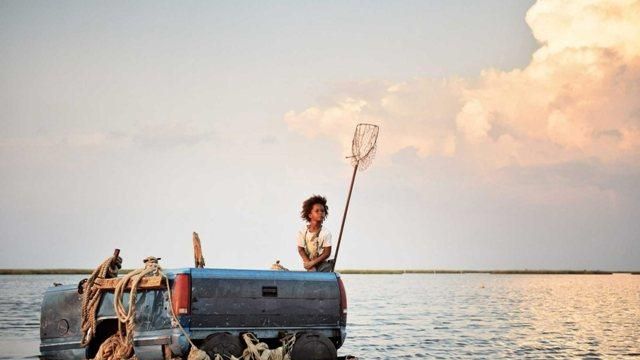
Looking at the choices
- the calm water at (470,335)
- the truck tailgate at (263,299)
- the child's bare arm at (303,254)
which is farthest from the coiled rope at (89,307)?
the calm water at (470,335)

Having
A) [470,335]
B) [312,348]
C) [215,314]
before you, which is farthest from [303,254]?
[470,335]

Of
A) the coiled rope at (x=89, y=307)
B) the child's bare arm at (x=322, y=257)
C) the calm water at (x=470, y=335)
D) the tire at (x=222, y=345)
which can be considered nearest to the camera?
the tire at (x=222, y=345)

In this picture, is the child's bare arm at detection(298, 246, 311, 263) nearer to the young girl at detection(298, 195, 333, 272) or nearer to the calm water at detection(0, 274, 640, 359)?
the young girl at detection(298, 195, 333, 272)

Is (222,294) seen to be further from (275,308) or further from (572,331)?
(572,331)

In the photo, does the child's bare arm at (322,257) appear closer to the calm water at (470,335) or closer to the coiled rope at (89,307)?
the coiled rope at (89,307)

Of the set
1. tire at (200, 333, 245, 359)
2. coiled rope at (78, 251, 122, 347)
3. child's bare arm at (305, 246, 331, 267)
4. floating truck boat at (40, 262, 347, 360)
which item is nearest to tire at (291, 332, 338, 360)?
floating truck boat at (40, 262, 347, 360)

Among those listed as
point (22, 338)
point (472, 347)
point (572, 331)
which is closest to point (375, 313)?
point (572, 331)

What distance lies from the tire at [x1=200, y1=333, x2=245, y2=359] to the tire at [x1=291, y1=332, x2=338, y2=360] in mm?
699

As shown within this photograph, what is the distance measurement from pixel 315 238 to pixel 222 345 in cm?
252

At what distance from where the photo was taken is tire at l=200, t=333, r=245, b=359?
29.1 feet

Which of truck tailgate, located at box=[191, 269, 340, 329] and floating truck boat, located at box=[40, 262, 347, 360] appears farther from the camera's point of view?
truck tailgate, located at box=[191, 269, 340, 329]

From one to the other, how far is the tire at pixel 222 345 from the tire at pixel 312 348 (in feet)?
2.29

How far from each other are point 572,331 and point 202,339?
21155 mm

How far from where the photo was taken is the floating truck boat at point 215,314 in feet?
29.1
